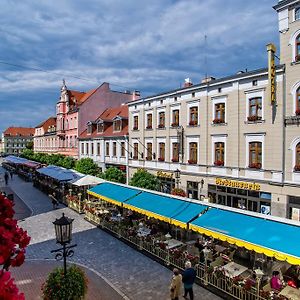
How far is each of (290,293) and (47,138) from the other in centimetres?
6062

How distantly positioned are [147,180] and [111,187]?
343cm

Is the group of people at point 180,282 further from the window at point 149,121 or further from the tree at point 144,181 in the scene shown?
the window at point 149,121

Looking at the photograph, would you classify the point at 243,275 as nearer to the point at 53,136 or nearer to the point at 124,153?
the point at 124,153

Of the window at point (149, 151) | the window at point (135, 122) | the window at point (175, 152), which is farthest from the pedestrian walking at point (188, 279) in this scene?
the window at point (135, 122)

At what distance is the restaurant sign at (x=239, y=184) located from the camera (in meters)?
20.4

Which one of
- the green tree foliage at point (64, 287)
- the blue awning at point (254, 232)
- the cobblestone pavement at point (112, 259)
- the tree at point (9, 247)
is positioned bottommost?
the cobblestone pavement at point (112, 259)

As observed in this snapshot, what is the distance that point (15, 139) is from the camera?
461 feet

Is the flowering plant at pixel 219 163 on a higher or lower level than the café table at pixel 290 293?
higher

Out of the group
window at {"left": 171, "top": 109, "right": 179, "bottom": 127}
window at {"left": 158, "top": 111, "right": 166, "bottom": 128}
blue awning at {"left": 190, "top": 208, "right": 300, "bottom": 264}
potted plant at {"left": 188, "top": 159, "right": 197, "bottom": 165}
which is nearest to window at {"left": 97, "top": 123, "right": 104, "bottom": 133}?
window at {"left": 158, "top": 111, "right": 166, "bottom": 128}

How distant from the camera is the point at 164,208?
15.3m

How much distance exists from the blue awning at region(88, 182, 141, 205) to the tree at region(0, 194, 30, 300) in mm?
14029

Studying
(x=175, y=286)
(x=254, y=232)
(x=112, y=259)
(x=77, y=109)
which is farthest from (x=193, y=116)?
(x=77, y=109)

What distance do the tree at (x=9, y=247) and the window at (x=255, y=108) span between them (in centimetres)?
1870

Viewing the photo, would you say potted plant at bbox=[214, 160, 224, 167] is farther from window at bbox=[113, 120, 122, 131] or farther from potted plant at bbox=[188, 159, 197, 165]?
window at bbox=[113, 120, 122, 131]
